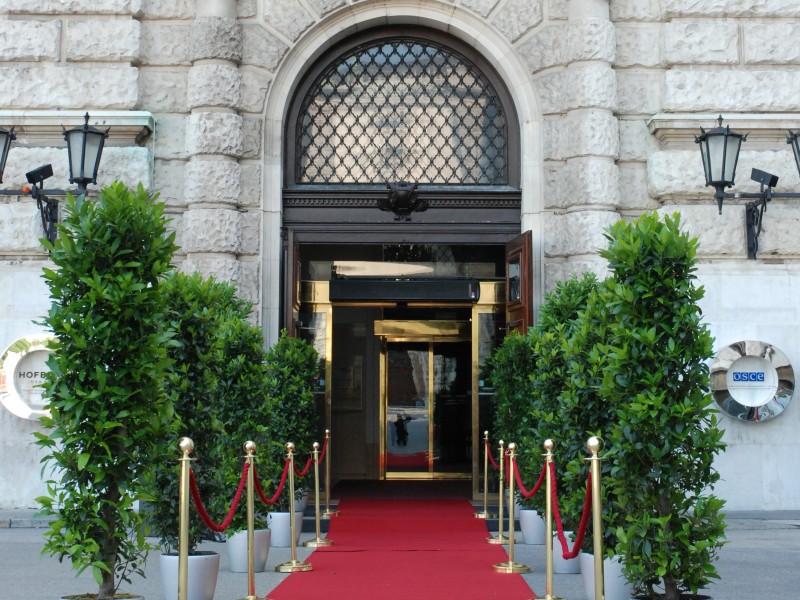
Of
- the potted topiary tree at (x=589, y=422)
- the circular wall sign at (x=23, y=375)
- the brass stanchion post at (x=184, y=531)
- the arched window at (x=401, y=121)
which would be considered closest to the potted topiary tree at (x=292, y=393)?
the arched window at (x=401, y=121)

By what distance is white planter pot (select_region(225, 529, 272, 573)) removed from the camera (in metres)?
10.7

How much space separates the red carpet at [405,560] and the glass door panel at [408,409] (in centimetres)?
591

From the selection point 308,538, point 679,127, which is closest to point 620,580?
point 308,538

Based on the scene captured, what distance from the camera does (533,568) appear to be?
433 inches

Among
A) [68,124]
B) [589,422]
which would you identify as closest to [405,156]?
[68,124]

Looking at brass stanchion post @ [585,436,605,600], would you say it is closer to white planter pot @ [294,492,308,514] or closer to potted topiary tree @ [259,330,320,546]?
potted topiary tree @ [259,330,320,546]

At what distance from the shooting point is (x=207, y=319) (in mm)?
9406

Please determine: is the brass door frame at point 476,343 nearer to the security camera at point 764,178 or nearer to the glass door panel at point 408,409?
the security camera at point 764,178

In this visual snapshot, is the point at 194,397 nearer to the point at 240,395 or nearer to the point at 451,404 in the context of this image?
the point at 240,395

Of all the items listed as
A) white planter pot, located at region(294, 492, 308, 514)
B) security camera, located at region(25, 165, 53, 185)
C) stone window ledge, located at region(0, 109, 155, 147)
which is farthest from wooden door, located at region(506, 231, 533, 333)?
security camera, located at region(25, 165, 53, 185)

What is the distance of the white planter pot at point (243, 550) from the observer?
10.7m

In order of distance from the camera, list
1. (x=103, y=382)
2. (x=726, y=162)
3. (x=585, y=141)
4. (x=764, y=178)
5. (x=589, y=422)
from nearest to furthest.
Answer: (x=103, y=382) < (x=589, y=422) < (x=726, y=162) < (x=764, y=178) < (x=585, y=141)

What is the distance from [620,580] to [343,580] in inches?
105

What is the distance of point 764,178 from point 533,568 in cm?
617
